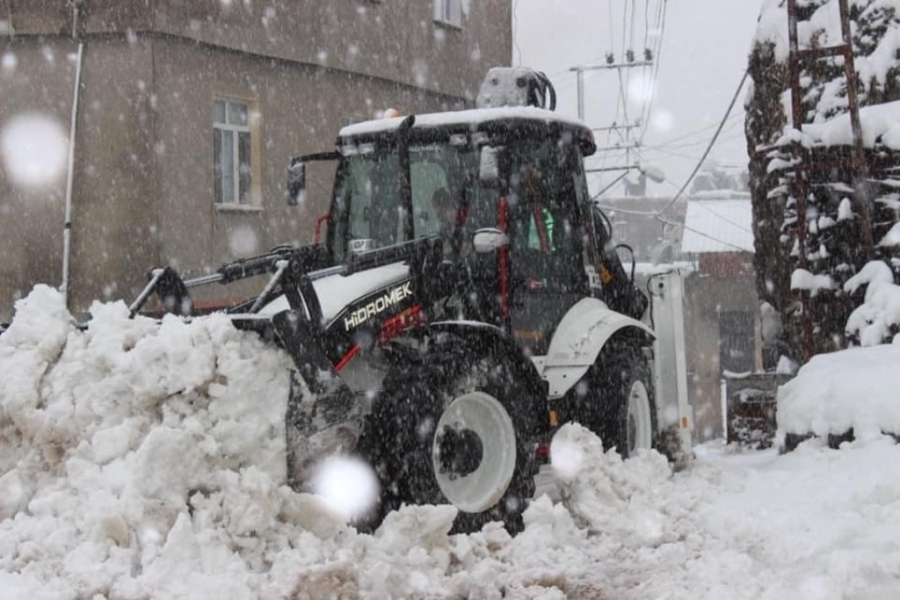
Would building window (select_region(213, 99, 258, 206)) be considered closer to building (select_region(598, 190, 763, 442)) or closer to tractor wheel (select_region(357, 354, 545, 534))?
tractor wheel (select_region(357, 354, 545, 534))

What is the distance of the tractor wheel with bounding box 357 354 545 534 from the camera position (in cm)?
522

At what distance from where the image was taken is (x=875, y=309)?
8828 millimetres

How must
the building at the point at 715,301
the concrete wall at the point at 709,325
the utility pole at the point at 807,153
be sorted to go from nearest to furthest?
1. the utility pole at the point at 807,153
2. the concrete wall at the point at 709,325
3. the building at the point at 715,301

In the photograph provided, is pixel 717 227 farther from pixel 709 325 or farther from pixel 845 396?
pixel 845 396

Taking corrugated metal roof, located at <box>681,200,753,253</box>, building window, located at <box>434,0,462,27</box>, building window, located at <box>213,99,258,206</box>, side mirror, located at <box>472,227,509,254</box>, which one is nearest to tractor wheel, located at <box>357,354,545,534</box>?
side mirror, located at <box>472,227,509,254</box>

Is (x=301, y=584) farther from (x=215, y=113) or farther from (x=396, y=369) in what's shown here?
(x=215, y=113)

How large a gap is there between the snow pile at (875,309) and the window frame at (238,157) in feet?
28.6

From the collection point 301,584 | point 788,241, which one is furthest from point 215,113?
point 301,584

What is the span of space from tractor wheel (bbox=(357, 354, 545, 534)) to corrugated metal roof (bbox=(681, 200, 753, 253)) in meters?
30.4

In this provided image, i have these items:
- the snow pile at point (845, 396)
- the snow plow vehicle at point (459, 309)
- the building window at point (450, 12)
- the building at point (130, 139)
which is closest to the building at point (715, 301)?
the building window at point (450, 12)

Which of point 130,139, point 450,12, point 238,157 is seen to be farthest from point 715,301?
point 130,139

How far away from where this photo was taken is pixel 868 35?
10031 millimetres

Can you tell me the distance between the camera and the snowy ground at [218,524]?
13.9ft

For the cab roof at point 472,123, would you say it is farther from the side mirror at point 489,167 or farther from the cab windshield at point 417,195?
the side mirror at point 489,167
